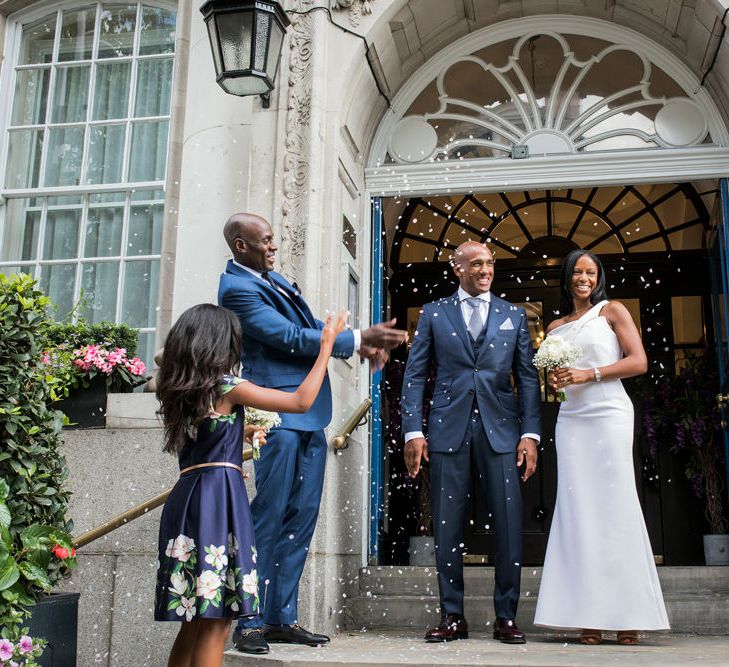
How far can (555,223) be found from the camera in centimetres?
976

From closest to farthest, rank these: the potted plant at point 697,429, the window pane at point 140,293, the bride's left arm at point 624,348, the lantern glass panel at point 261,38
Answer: the bride's left arm at point 624,348 → the lantern glass panel at point 261,38 → the window pane at point 140,293 → the potted plant at point 697,429

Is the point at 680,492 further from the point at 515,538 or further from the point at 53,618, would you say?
the point at 53,618

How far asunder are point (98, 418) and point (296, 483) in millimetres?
2115

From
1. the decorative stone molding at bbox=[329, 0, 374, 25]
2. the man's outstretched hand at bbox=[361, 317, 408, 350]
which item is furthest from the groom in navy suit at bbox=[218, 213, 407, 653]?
the decorative stone molding at bbox=[329, 0, 374, 25]

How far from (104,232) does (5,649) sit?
4.14 meters

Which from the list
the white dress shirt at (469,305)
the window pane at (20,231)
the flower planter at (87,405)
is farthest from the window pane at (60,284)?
the white dress shirt at (469,305)

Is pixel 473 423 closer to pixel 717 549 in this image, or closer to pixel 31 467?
pixel 31 467

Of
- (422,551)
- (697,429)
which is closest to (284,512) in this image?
(422,551)

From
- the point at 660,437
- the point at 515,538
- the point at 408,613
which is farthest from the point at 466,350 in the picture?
the point at 660,437

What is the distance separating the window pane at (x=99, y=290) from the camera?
718 centimetres

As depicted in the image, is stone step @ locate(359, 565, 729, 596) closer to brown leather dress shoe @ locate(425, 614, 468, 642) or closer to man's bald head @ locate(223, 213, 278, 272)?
brown leather dress shoe @ locate(425, 614, 468, 642)

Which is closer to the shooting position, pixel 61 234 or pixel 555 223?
pixel 61 234

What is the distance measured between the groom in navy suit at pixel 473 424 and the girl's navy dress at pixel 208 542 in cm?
188

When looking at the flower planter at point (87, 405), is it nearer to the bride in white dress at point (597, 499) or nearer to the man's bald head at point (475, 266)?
the man's bald head at point (475, 266)
